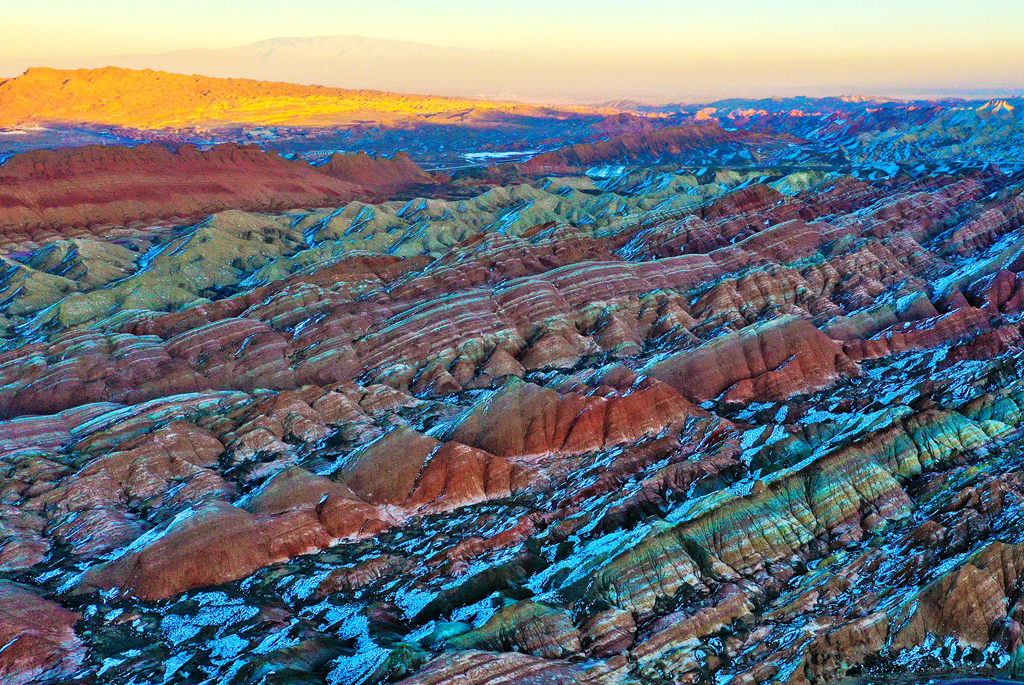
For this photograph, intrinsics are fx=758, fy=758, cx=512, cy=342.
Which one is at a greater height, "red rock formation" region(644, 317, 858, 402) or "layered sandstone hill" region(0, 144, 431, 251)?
"layered sandstone hill" region(0, 144, 431, 251)

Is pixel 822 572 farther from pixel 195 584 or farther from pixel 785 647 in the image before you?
pixel 195 584

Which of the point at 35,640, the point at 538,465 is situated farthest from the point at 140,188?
the point at 35,640

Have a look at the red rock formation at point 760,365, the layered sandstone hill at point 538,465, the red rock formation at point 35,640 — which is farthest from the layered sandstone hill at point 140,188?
the red rock formation at point 760,365

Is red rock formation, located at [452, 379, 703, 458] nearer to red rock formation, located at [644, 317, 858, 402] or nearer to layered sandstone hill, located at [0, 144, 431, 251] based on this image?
red rock formation, located at [644, 317, 858, 402]

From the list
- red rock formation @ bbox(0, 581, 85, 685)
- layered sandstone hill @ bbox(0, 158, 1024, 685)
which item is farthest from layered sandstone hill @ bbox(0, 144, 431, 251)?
red rock formation @ bbox(0, 581, 85, 685)

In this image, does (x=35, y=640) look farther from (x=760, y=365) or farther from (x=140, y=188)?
(x=140, y=188)

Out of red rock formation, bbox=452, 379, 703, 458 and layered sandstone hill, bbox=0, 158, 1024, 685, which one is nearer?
layered sandstone hill, bbox=0, 158, 1024, 685

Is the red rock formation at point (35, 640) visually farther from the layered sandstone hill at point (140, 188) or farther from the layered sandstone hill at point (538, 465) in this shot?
the layered sandstone hill at point (140, 188)
